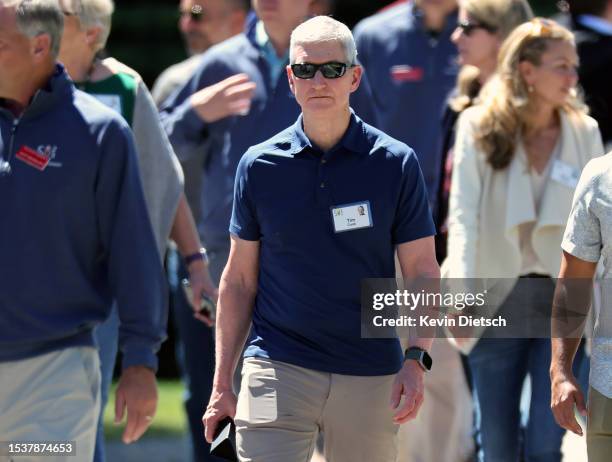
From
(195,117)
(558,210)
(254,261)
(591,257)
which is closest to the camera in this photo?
(591,257)

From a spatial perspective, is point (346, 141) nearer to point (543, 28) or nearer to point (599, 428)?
point (599, 428)

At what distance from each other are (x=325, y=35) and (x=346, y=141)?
0.37 metres

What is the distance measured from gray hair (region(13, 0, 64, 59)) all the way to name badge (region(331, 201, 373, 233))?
1.11m

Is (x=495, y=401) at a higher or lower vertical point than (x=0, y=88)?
lower

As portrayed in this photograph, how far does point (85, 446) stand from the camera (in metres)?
4.83

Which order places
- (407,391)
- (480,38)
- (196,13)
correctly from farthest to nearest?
(196,13), (480,38), (407,391)

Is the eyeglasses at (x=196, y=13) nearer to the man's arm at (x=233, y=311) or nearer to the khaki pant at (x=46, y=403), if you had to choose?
the man's arm at (x=233, y=311)

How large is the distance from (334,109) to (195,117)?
1.89 meters

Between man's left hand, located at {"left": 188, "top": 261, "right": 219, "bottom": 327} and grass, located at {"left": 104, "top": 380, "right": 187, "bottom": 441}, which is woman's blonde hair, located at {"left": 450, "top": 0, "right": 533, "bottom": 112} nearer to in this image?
man's left hand, located at {"left": 188, "top": 261, "right": 219, "bottom": 327}

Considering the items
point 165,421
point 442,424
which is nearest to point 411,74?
point 442,424

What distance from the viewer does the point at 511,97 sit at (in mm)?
6309

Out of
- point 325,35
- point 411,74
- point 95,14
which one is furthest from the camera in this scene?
point 411,74

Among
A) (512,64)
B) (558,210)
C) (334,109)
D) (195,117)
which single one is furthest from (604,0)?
(334,109)

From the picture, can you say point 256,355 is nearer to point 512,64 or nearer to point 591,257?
point 591,257
